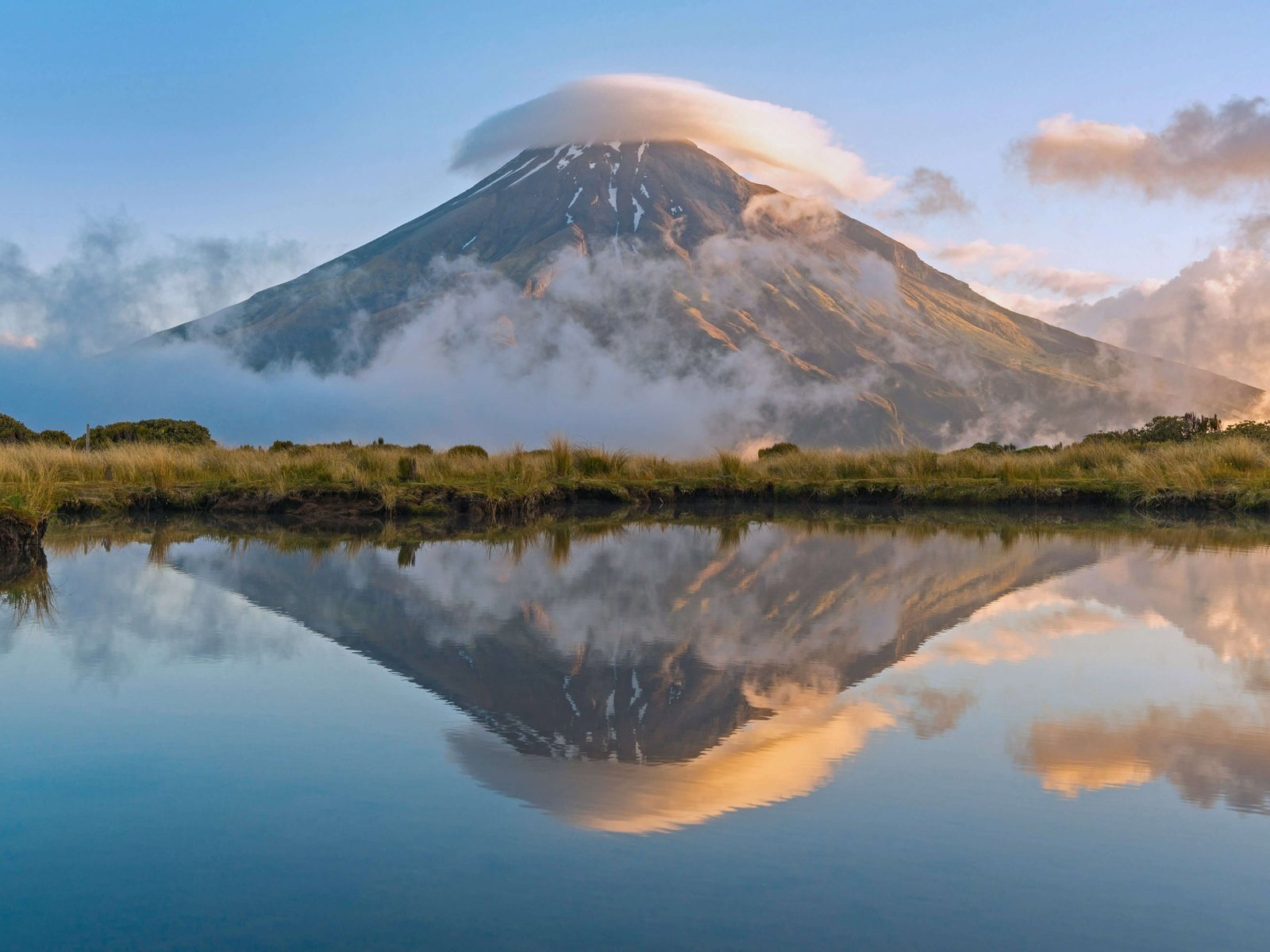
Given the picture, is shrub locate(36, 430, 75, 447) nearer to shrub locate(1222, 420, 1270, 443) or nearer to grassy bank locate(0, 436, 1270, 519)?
grassy bank locate(0, 436, 1270, 519)

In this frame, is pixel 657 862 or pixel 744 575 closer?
pixel 657 862

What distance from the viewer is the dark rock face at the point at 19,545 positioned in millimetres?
6988

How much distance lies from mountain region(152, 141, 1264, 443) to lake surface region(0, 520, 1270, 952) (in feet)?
359

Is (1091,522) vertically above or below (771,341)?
below

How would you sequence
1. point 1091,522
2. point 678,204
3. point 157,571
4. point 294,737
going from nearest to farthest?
1. point 294,737
2. point 157,571
3. point 1091,522
4. point 678,204

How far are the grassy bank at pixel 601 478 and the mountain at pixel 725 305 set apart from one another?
96090mm

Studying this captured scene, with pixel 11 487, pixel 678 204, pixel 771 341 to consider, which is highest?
pixel 678 204

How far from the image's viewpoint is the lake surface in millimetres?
2104

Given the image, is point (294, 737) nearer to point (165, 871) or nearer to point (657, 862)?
point (165, 871)

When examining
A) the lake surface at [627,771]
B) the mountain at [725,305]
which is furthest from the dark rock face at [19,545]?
Answer: the mountain at [725,305]

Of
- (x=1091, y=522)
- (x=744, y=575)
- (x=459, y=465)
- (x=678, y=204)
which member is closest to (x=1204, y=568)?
(x=744, y=575)

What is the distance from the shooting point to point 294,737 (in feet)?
10.5

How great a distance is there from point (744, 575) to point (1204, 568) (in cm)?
329

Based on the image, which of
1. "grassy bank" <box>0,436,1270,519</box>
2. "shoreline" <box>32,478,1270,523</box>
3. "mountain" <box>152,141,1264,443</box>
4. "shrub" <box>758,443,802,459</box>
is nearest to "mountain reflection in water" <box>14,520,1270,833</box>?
"shoreline" <box>32,478,1270,523</box>
